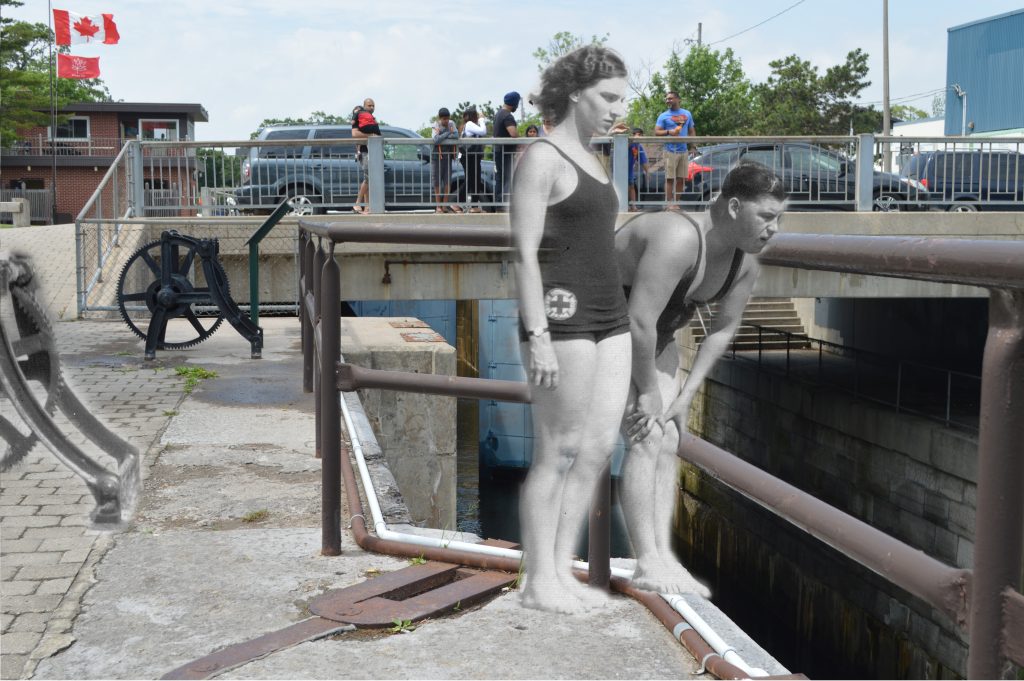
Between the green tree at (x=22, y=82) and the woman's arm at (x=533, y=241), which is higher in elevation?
the green tree at (x=22, y=82)

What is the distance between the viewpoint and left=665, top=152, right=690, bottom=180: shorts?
2084 millimetres

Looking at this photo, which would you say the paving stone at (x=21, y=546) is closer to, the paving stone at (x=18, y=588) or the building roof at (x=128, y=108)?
the paving stone at (x=18, y=588)

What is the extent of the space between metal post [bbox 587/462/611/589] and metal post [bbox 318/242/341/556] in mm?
1764

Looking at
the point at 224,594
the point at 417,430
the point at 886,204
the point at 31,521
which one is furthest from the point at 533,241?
the point at 886,204

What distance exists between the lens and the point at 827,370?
21.4 metres

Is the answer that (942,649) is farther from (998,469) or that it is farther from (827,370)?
(998,469)

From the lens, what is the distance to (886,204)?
16.0 m

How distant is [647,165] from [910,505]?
14.4 meters

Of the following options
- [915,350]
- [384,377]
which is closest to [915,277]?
[384,377]

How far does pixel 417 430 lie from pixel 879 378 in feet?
41.6

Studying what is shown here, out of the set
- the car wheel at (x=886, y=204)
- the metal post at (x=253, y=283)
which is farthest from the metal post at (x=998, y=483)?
the car wheel at (x=886, y=204)

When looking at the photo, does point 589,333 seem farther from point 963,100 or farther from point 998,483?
point 963,100

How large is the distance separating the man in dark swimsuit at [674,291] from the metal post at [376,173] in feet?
44.8

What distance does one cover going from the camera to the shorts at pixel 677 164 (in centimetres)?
208
